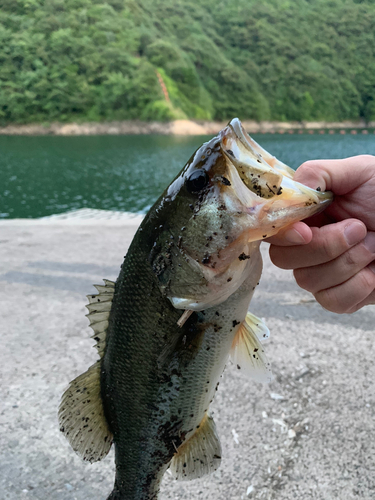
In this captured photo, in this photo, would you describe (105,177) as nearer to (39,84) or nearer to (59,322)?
(59,322)

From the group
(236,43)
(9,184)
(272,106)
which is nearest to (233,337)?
(9,184)

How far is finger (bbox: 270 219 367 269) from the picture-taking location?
180cm

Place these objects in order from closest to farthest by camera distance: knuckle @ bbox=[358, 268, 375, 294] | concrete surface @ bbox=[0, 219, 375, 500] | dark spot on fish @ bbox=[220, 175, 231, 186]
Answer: dark spot on fish @ bbox=[220, 175, 231, 186] < knuckle @ bbox=[358, 268, 375, 294] < concrete surface @ bbox=[0, 219, 375, 500]

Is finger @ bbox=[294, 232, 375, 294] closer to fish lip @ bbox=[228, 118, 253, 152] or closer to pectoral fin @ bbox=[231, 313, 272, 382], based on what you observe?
pectoral fin @ bbox=[231, 313, 272, 382]

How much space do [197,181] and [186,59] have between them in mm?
93286

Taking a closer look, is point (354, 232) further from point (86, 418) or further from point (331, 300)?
point (86, 418)

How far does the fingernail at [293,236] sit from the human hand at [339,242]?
0.15 feet

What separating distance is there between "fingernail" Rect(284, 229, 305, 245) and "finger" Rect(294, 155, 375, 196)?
256 mm

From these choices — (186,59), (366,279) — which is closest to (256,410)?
(366,279)

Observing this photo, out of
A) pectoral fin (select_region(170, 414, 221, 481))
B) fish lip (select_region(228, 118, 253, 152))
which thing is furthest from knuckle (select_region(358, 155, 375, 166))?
pectoral fin (select_region(170, 414, 221, 481))

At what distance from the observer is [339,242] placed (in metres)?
1.81

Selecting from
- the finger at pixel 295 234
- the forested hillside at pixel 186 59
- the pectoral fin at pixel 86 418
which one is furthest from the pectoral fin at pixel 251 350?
the forested hillside at pixel 186 59

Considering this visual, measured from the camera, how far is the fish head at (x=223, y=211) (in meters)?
1.36

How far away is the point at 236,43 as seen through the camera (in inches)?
3824
